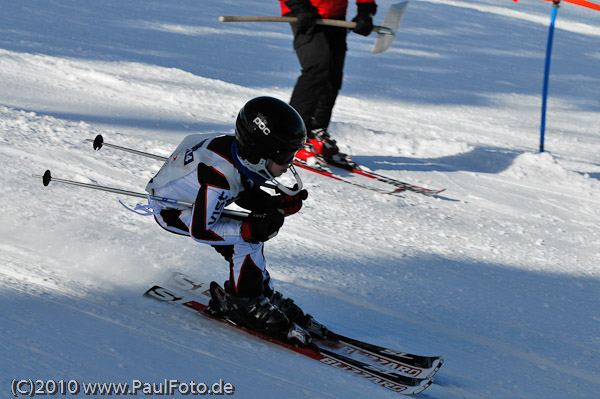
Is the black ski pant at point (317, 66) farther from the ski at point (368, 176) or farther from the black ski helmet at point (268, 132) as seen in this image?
the black ski helmet at point (268, 132)

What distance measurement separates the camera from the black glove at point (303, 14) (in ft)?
17.0

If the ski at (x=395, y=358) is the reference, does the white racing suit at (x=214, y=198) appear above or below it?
above

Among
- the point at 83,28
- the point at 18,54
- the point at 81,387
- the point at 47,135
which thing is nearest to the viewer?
the point at 81,387

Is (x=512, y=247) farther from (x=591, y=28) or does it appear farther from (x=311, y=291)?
(x=591, y=28)

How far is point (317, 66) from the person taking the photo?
5383 millimetres

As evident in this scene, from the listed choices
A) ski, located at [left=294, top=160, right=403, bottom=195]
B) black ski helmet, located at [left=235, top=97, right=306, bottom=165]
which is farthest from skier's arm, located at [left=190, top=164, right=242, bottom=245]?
ski, located at [left=294, top=160, right=403, bottom=195]

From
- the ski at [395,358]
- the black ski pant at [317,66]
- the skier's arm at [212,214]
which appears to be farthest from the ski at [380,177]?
the skier's arm at [212,214]

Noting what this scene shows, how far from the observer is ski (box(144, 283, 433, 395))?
273cm

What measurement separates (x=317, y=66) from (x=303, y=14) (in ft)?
1.41

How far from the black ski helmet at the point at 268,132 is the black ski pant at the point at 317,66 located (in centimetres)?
265

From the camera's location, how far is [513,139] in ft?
25.7

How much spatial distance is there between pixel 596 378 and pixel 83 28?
361 inches

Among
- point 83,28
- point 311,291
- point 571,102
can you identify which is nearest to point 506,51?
point 571,102

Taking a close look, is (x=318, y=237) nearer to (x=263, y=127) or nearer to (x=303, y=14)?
(x=263, y=127)
